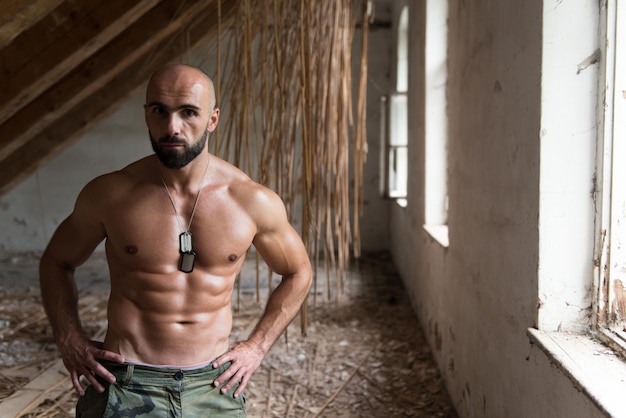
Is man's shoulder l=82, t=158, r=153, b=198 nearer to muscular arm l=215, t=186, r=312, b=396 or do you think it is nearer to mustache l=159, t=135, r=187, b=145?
mustache l=159, t=135, r=187, b=145

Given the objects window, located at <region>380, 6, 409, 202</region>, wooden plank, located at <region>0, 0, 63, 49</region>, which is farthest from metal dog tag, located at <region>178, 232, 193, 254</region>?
window, located at <region>380, 6, 409, 202</region>

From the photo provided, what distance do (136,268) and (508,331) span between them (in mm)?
1012

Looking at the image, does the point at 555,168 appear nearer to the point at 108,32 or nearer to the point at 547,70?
the point at 547,70

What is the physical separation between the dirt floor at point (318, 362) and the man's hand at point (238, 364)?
1118 mm

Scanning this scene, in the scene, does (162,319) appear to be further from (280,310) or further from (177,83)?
(177,83)

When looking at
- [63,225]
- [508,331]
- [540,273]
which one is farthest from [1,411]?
[540,273]

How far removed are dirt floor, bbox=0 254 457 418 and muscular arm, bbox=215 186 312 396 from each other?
109 cm

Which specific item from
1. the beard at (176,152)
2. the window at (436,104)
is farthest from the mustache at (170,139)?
the window at (436,104)

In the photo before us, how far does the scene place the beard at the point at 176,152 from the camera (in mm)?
1377

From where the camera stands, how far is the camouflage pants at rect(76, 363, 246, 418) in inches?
54.1

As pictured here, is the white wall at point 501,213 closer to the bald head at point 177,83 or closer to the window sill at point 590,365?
the window sill at point 590,365

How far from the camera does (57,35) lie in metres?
2.83

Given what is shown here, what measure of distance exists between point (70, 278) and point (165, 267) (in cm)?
25

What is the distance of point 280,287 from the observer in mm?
1593
